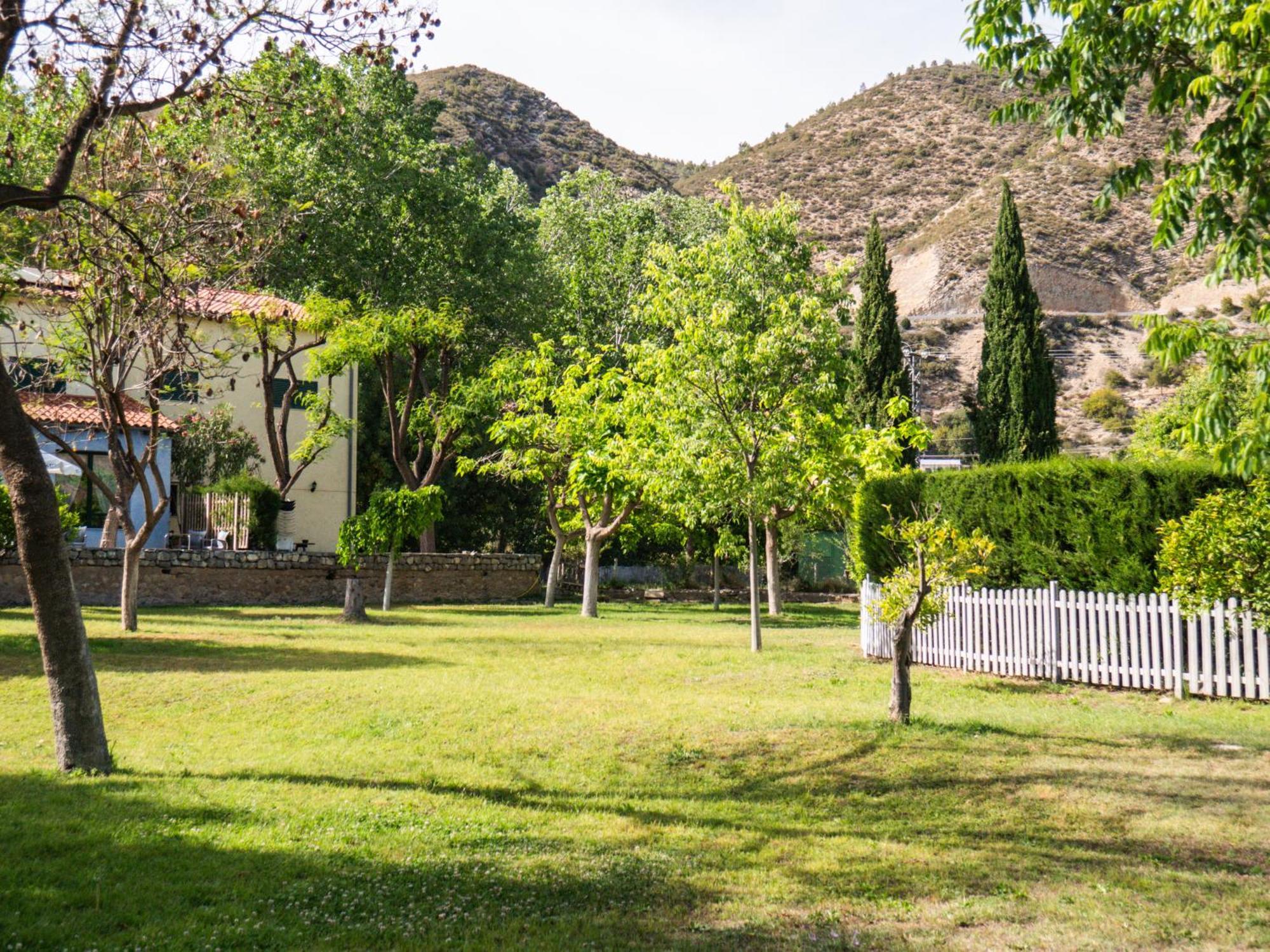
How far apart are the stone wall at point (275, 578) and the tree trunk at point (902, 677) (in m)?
17.3

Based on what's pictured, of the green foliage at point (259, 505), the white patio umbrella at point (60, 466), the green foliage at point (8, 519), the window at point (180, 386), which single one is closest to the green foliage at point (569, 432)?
the green foliage at point (259, 505)

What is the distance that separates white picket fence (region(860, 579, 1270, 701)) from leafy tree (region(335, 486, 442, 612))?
12288mm

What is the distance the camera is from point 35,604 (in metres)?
7.39

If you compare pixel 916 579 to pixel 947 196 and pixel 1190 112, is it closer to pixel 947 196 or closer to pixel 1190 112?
pixel 1190 112

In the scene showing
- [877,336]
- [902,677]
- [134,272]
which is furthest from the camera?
[877,336]

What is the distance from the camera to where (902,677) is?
33.0 ft

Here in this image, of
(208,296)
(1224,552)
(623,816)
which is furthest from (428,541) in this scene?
(623,816)

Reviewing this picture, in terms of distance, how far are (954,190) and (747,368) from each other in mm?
72003

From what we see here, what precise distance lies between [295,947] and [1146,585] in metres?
11.2

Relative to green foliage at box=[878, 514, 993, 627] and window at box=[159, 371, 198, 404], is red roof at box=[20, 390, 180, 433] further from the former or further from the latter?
green foliage at box=[878, 514, 993, 627]

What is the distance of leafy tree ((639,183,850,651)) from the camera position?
17141 mm

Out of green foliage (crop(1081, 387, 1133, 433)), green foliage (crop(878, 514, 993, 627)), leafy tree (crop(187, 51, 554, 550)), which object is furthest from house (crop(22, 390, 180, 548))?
green foliage (crop(1081, 387, 1133, 433))

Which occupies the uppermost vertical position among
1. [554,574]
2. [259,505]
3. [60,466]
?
[60,466]

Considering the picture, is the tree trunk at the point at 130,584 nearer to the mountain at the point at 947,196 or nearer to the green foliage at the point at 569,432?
the green foliage at the point at 569,432
